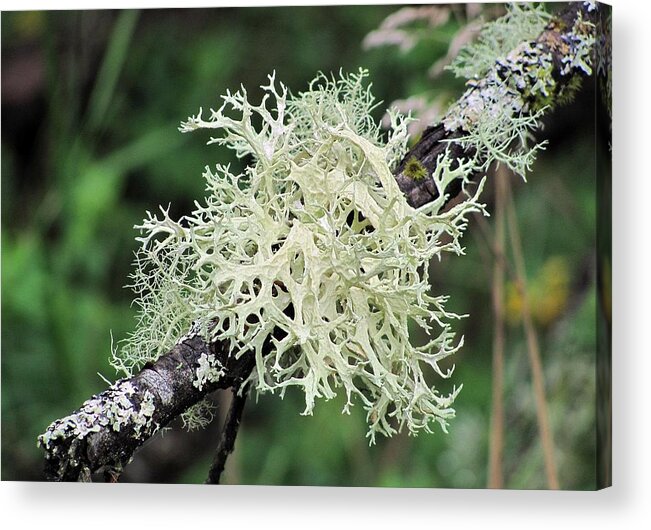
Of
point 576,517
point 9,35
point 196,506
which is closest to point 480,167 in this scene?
point 576,517

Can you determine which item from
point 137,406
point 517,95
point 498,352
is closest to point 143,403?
point 137,406

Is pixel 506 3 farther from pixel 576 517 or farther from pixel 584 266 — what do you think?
pixel 576 517

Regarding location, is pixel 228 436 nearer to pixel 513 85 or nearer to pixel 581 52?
pixel 513 85

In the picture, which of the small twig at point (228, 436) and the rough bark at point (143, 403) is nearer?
the rough bark at point (143, 403)

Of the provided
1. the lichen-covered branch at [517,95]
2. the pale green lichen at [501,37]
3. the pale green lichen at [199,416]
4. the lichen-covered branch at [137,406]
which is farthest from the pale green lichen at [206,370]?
the pale green lichen at [501,37]

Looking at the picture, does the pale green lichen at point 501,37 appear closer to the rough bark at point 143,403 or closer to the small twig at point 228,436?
the rough bark at point 143,403

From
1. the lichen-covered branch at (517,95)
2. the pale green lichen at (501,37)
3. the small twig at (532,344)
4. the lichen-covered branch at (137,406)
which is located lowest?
the lichen-covered branch at (137,406)

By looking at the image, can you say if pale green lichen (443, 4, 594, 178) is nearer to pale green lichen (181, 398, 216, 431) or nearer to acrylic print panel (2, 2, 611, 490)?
acrylic print panel (2, 2, 611, 490)
